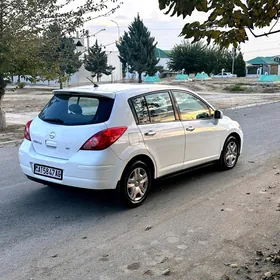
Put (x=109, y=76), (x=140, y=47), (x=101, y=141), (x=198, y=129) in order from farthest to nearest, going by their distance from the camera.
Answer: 1. (x=109, y=76)
2. (x=140, y=47)
3. (x=198, y=129)
4. (x=101, y=141)

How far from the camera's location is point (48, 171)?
17.2 ft

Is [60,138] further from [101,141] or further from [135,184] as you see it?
[135,184]

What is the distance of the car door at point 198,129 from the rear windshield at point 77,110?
1.39 meters

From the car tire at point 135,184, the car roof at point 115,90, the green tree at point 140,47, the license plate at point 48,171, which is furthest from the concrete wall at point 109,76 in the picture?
the car tire at point 135,184

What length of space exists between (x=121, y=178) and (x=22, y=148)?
5.33 feet

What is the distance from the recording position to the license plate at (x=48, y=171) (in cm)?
513

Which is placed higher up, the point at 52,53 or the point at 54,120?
the point at 52,53

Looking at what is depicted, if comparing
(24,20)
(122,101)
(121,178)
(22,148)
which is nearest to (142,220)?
(121,178)

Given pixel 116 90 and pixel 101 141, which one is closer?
pixel 101 141

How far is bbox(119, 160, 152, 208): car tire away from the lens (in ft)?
17.0

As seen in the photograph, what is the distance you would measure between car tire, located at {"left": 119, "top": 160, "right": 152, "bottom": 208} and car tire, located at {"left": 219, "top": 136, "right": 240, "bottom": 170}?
2.02 metres

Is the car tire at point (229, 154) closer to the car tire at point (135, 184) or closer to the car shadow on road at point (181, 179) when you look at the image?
the car shadow on road at point (181, 179)

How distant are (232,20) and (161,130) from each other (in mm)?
2028

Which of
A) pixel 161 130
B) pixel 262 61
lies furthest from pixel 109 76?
pixel 161 130
